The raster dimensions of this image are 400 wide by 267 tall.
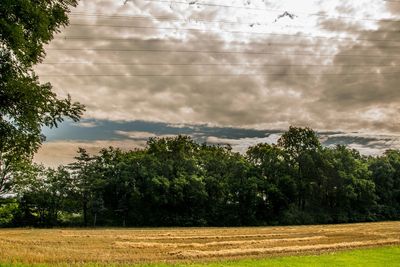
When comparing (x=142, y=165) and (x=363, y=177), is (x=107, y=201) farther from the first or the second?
(x=363, y=177)

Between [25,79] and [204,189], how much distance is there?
6013 centimetres

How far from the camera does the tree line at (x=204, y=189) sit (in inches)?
2899

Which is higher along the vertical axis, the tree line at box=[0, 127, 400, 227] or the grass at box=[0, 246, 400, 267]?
the tree line at box=[0, 127, 400, 227]

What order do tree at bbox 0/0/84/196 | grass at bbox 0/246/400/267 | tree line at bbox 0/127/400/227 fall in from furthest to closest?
tree line at bbox 0/127/400/227
grass at bbox 0/246/400/267
tree at bbox 0/0/84/196

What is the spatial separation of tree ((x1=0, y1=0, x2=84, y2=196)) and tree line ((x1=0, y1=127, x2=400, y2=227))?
5484cm

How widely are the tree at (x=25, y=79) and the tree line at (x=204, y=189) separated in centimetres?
5484

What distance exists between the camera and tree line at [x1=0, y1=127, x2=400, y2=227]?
73.6 meters

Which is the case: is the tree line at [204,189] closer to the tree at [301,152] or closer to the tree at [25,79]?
the tree at [301,152]

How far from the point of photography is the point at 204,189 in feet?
244

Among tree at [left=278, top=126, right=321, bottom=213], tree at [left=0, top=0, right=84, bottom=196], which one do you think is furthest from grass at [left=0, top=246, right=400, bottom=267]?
tree at [left=278, top=126, right=321, bottom=213]

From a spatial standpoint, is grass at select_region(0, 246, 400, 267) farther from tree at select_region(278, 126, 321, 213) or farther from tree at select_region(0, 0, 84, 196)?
tree at select_region(278, 126, 321, 213)

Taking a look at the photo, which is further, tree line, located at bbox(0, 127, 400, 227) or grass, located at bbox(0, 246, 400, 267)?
tree line, located at bbox(0, 127, 400, 227)

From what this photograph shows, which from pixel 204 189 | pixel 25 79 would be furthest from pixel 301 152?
pixel 25 79

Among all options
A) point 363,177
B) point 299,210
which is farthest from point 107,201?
point 363,177
